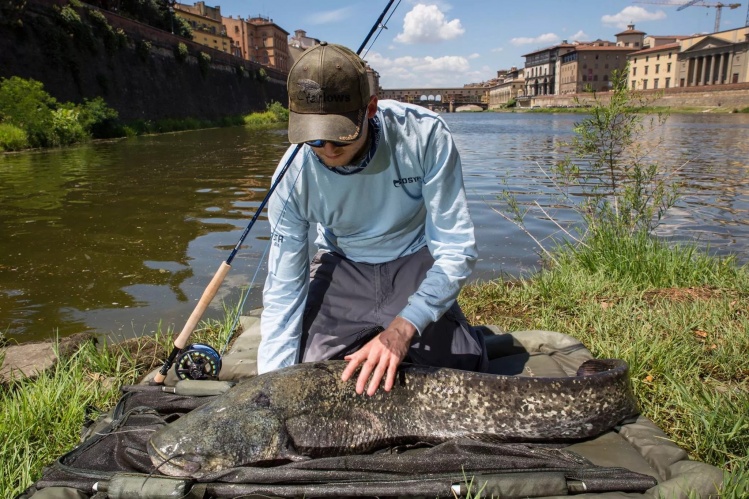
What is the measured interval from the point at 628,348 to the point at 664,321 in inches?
24.3

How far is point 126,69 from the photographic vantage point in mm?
33031

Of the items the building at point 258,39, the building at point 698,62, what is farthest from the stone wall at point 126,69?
the building at point 698,62

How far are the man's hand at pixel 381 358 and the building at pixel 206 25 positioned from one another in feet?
257

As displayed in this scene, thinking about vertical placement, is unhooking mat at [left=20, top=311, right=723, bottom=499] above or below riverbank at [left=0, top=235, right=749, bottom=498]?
above

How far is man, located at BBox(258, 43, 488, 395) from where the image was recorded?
8.24 ft

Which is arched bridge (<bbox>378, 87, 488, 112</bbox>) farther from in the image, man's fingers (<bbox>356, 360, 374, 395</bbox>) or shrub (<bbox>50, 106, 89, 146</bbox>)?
man's fingers (<bbox>356, 360, 374, 395</bbox>)

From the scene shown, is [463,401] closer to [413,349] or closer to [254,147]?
[413,349]

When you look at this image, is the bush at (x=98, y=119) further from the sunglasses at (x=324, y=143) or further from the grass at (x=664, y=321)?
the sunglasses at (x=324, y=143)

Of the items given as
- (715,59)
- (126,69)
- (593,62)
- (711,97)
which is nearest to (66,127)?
(126,69)

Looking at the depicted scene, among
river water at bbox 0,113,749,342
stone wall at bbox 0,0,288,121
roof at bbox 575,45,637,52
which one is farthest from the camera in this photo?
roof at bbox 575,45,637,52

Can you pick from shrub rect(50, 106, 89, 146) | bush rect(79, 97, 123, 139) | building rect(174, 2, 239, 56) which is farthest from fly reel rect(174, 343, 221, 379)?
building rect(174, 2, 239, 56)

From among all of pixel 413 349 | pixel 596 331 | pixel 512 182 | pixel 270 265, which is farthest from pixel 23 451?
pixel 512 182

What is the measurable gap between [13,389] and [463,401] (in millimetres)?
2886

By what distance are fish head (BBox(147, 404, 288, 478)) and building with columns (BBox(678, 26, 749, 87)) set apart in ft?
317
